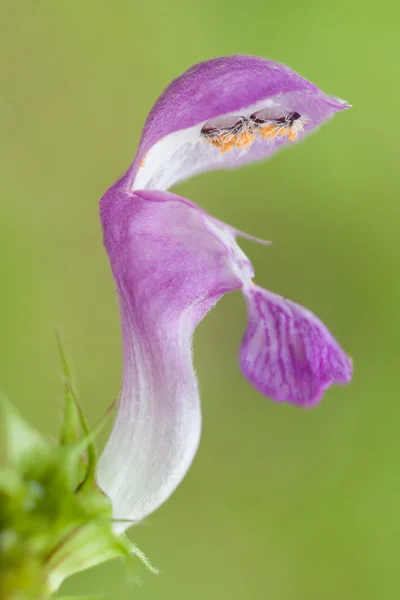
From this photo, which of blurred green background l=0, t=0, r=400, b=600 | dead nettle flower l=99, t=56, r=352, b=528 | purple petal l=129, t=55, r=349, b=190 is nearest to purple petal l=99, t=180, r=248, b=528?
dead nettle flower l=99, t=56, r=352, b=528

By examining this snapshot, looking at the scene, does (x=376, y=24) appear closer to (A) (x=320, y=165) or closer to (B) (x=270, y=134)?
(A) (x=320, y=165)

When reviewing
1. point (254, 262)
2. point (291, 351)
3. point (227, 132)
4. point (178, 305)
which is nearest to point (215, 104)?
point (227, 132)

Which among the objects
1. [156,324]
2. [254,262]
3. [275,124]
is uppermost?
[275,124]

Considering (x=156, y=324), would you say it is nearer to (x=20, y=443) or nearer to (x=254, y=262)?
(x=20, y=443)

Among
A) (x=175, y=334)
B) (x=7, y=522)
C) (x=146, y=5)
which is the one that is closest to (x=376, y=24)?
(x=146, y=5)

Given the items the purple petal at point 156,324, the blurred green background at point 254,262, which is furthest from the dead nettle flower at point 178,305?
the blurred green background at point 254,262

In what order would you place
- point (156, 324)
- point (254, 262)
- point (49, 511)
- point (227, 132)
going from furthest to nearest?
point (254, 262)
point (227, 132)
point (156, 324)
point (49, 511)

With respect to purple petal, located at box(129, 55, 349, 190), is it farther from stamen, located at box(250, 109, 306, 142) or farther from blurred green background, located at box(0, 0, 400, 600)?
blurred green background, located at box(0, 0, 400, 600)
